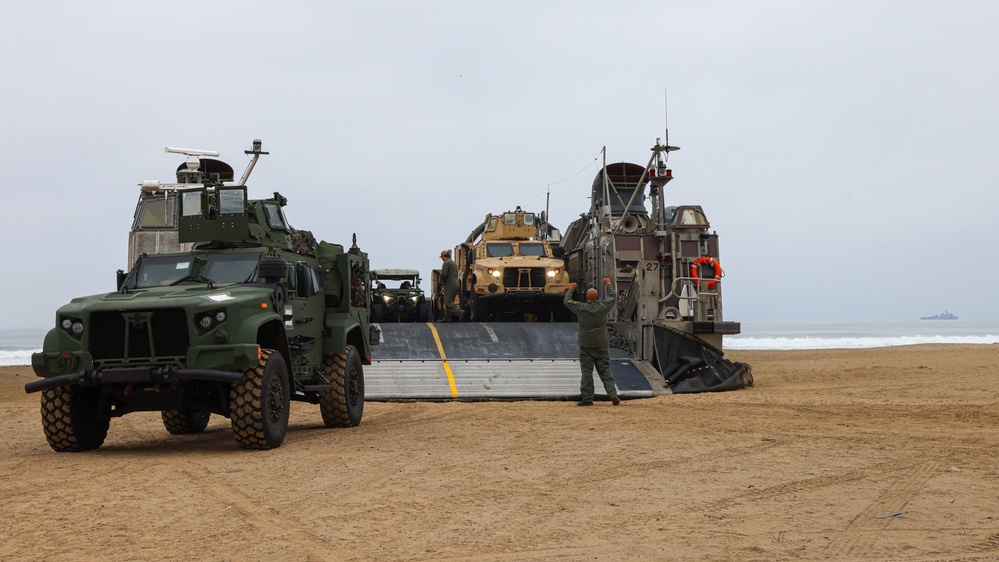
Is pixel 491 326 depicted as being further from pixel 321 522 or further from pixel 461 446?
pixel 321 522

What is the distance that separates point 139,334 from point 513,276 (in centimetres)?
1321

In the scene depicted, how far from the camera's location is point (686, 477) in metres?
7.61

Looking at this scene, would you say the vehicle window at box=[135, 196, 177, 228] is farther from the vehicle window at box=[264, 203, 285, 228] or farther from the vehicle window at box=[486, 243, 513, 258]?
the vehicle window at box=[264, 203, 285, 228]

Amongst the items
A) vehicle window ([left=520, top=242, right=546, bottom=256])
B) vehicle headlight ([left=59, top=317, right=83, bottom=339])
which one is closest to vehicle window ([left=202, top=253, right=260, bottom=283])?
vehicle headlight ([left=59, top=317, right=83, bottom=339])

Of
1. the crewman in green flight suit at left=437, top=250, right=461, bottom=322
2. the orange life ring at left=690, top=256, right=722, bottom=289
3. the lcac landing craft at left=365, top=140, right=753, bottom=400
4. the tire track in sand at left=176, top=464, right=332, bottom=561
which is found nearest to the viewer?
the tire track in sand at left=176, top=464, right=332, bottom=561

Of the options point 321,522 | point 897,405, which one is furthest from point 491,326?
point 321,522

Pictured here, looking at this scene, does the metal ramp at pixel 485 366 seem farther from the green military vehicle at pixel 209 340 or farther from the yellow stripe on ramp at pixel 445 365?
the green military vehicle at pixel 209 340

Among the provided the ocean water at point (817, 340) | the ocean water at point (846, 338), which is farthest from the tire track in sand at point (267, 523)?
the ocean water at point (846, 338)

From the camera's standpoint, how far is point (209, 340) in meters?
9.23

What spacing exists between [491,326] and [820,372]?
804cm

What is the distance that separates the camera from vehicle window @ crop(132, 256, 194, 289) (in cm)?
1068

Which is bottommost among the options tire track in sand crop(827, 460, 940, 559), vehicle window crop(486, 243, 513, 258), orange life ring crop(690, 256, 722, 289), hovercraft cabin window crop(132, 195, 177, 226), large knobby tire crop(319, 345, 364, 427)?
tire track in sand crop(827, 460, 940, 559)

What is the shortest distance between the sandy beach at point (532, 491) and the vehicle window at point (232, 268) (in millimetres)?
1715

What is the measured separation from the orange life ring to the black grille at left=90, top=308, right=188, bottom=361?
11.2 m
